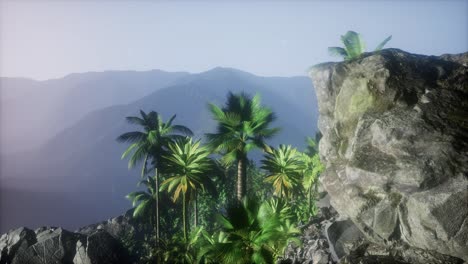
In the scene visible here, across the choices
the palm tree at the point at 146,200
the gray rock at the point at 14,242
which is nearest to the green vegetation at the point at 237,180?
the palm tree at the point at 146,200

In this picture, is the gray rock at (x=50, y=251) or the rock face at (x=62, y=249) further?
the gray rock at (x=50, y=251)

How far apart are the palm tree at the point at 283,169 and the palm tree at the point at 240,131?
140 inches

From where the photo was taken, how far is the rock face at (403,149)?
10.1 m

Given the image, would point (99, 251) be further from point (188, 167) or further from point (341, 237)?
point (341, 237)

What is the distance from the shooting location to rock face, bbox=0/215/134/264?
31359 millimetres

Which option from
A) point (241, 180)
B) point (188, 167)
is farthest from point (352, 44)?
point (188, 167)

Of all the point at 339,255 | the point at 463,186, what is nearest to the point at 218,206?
the point at 339,255

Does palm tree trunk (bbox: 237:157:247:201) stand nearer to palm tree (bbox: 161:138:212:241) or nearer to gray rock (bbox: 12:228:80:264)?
palm tree (bbox: 161:138:212:241)

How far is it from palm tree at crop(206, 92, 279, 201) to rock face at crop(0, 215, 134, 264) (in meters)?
19.9

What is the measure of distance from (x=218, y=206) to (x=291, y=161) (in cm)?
2008

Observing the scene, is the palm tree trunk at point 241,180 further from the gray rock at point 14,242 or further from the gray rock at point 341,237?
the gray rock at point 14,242

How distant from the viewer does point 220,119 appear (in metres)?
19.3

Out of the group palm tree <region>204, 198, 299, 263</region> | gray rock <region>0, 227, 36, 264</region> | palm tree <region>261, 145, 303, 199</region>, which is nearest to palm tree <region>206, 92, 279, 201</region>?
palm tree <region>261, 145, 303, 199</region>

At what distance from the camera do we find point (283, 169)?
23141 millimetres
